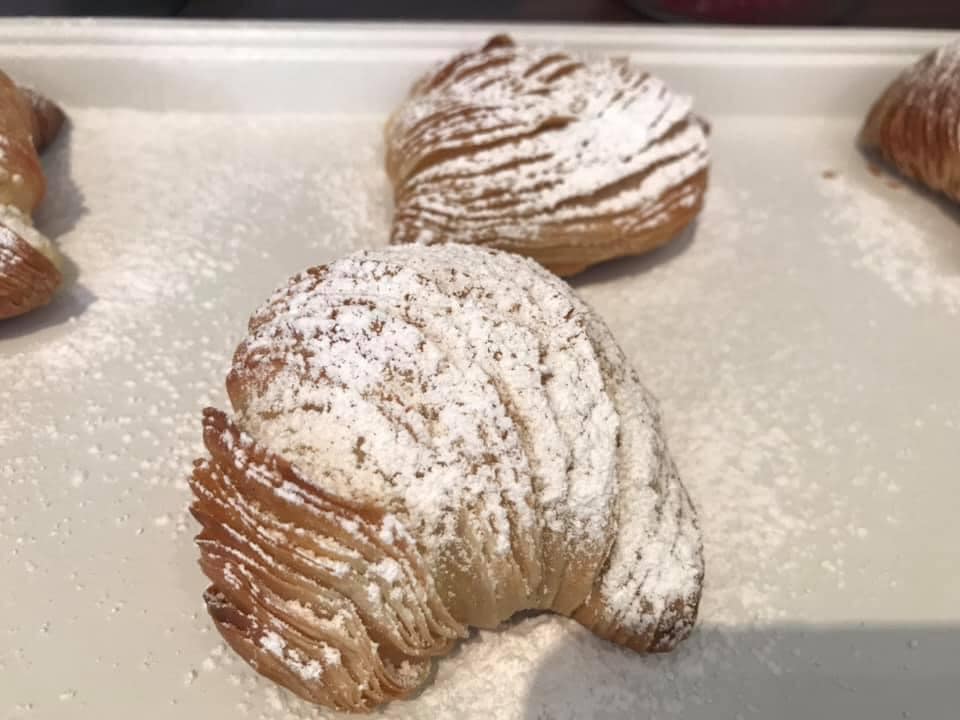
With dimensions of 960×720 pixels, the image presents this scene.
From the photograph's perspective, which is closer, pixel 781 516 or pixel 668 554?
pixel 668 554

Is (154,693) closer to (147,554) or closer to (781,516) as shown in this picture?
(147,554)

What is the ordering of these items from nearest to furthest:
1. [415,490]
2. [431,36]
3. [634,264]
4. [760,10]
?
1. [415,490]
2. [634,264]
3. [431,36]
4. [760,10]

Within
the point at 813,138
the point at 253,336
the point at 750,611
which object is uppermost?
→ the point at 253,336

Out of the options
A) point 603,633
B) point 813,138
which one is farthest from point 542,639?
point 813,138

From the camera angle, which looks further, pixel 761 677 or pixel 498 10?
pixel 498 10

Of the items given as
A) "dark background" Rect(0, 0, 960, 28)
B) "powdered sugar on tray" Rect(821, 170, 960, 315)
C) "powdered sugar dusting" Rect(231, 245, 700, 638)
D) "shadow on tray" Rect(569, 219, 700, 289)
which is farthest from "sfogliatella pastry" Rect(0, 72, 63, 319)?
"powdered sugar on tray" Rect(821, 170, 960, 315)

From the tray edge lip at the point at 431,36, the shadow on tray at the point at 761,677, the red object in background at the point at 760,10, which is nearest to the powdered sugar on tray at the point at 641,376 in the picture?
the shadow on tray at the point at 761,677

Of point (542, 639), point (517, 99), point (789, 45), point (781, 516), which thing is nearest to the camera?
point (542, 639)

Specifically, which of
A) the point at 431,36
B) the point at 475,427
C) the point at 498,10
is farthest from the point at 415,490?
the point at 498,10

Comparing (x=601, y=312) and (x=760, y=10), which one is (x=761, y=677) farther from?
(x=760, y=10)
